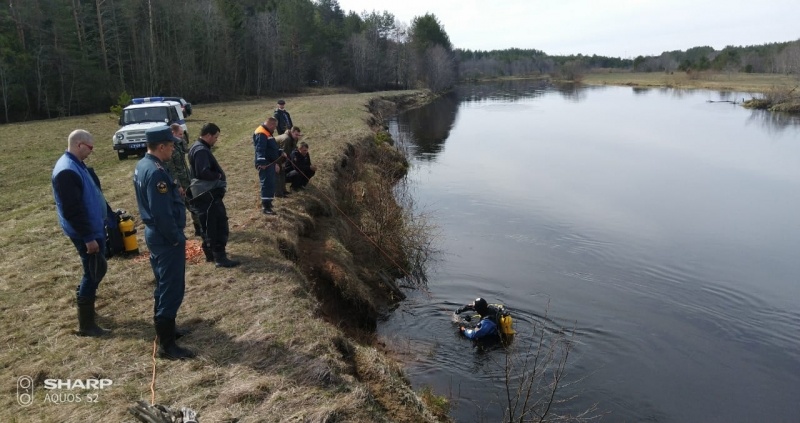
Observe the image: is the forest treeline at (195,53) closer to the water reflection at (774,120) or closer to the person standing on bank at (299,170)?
the person standing on bank at (299,170)

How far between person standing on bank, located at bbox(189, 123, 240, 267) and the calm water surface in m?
3.57

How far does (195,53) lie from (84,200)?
51.3 metres

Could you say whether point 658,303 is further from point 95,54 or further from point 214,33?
point 214,33

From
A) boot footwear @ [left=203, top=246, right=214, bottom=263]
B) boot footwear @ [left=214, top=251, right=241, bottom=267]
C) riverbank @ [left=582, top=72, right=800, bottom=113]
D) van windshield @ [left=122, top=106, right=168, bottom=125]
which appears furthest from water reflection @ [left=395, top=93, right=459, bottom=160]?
riverbank @ [left=582, top=72, right=800, bottom=113]

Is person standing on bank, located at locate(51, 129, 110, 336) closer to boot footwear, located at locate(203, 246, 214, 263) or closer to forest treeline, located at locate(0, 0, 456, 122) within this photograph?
boot footwear, located at locate(203, 246, 214, 263)

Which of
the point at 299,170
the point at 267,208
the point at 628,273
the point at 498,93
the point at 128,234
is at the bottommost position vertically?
the point at 628,273

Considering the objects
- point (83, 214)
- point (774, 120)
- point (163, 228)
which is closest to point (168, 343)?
point (163, 228)

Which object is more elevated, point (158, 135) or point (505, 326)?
point (158, 135)

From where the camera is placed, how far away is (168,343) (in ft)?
17.6

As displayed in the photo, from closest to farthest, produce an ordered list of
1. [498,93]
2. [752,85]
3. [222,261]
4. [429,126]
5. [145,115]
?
[222,261], [145,115], [429,126], [752,85], [498,93]

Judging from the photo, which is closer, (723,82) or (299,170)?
(299,170)

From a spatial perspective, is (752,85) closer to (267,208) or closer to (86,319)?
(267,208)

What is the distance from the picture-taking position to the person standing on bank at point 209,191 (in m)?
7.44

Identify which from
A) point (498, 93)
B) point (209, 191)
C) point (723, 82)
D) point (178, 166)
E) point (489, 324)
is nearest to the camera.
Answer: point (209, 191)
